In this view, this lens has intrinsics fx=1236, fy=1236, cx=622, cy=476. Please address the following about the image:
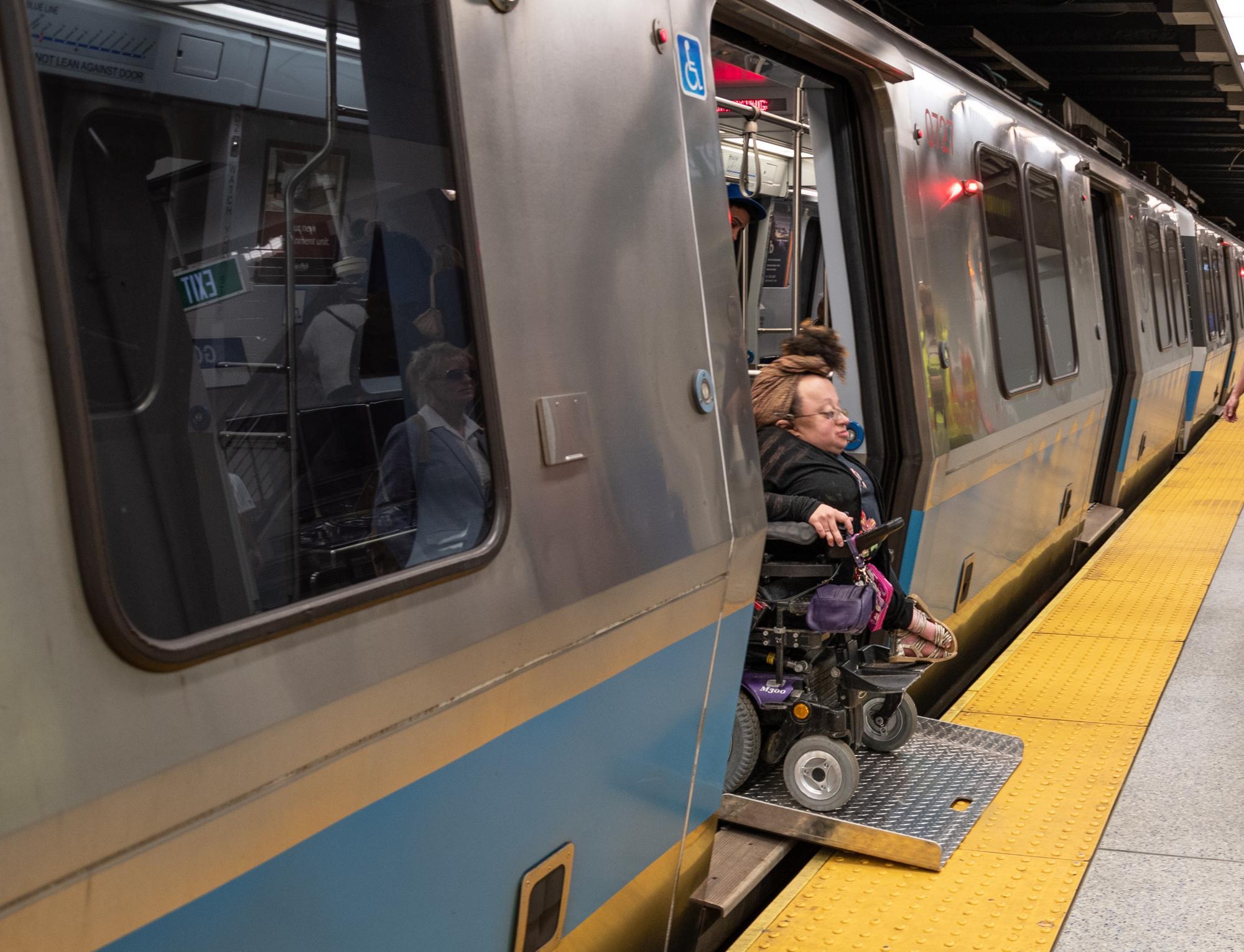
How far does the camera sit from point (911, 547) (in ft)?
13.8

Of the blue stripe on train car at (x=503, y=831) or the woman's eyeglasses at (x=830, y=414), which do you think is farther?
the woman's eyeglasses at (x=830, y=414)

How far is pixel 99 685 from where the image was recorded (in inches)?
48.4

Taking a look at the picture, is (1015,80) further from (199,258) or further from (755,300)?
(199,258)

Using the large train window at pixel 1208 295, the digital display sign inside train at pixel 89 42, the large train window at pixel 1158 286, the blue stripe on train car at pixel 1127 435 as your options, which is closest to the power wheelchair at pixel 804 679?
the digital display sign inside train at pixel 89 42

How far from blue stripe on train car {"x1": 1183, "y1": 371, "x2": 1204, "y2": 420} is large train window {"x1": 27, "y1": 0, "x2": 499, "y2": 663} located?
13073 mm

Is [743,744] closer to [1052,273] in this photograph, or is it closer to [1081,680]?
[1081,680]

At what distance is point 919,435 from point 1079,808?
1.26 meters

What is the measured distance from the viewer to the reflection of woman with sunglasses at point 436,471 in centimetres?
172

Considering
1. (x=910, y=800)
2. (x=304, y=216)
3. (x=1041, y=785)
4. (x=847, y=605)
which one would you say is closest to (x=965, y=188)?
(x=847, y=605)

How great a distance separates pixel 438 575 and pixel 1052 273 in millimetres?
5232

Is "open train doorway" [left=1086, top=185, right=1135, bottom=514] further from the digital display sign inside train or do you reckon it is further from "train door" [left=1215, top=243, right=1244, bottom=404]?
"train door" [left=1215, top=243, right=1244, bottom=404]

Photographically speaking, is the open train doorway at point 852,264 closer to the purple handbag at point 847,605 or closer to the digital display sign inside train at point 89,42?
the purple handbag at point 847,605

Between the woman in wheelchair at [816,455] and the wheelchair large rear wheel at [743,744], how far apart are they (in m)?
0.46

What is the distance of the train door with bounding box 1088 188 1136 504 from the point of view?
9078 mm
